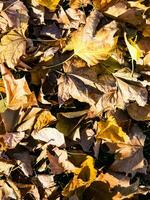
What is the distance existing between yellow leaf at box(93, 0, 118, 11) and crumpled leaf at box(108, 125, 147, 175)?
0.51m

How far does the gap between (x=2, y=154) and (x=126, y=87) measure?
0.51m

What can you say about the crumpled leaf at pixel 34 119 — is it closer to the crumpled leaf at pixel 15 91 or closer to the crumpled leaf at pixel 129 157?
the crumpled leaf at pixel 15 91

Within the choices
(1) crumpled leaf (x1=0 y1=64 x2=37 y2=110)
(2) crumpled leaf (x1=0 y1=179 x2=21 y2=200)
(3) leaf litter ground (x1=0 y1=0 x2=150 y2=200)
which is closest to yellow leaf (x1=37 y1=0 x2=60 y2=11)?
(3) leaf litter ground (x1=0 y1=0 x2=150 y2=200)

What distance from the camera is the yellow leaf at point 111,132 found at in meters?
1.68

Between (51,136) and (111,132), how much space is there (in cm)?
22

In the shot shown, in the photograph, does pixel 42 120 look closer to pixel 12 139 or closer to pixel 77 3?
pixel 12 139

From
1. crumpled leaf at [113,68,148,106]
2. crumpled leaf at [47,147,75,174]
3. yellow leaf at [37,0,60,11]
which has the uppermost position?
yellow leaf at [37,0,60,11]

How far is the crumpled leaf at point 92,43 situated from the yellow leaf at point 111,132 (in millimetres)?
235

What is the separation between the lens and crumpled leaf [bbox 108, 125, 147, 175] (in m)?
1.72

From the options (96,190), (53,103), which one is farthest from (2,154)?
(96,190)

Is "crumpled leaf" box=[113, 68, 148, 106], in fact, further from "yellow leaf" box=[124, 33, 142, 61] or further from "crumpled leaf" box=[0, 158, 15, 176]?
"crumpled leaf" box=[0, 158, 15, 176]

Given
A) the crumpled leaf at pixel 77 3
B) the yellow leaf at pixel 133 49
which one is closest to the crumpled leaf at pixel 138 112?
the yellow leaf at pixel 133 49

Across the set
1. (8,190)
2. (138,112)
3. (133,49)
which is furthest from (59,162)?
(133,49)

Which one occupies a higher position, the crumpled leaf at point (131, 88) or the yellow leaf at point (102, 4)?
the yellow leaf at point (102, 4)
